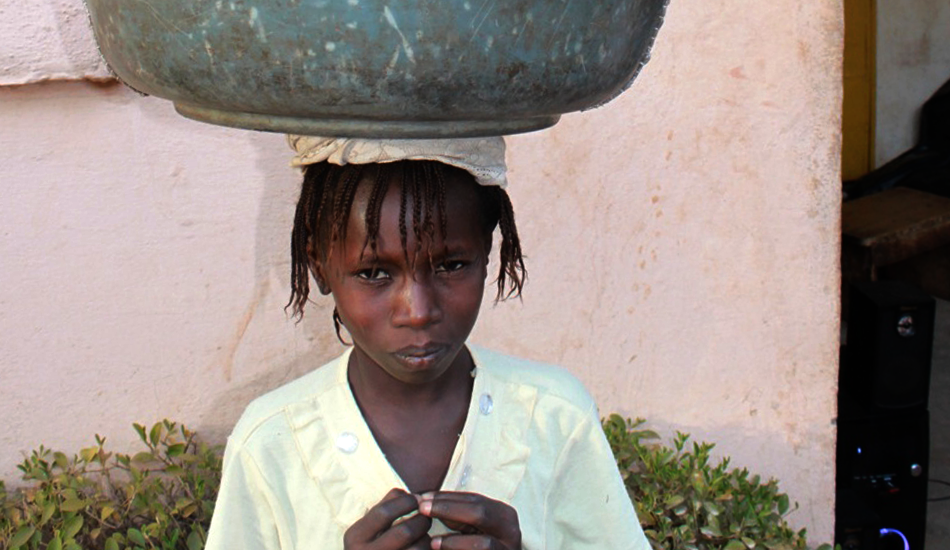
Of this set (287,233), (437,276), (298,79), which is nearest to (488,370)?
(437,276)

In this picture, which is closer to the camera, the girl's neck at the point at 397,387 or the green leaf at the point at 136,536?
the girl's neck at the point at 397,387

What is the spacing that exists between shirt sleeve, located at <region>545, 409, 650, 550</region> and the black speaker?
7.77 ft

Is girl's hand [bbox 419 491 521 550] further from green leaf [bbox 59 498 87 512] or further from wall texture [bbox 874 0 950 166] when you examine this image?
wall texture [bbox 874 0 950 166]

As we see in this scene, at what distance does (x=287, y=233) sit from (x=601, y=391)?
0.87m

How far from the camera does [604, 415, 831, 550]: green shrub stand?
8.78ft

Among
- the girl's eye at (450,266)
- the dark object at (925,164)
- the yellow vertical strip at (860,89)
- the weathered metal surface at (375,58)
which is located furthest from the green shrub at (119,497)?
the yellow vertical strip at (860,89)

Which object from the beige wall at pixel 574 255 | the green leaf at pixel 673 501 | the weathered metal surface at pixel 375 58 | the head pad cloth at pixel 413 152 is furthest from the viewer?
the green leaf at pixel 673 501

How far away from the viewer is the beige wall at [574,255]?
2525mm

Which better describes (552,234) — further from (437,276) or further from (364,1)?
(364,1)

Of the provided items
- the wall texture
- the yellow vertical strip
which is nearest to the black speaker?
the yellow vertical strip

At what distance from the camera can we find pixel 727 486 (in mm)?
2824

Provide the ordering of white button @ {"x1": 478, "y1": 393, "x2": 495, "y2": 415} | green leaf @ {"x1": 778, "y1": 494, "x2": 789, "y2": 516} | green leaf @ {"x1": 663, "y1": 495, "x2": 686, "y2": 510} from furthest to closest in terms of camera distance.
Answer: green leaf @ {"x1": 778, "y1": 494, "x2": 789, "y2": 516} → green leaf @ {"x1": 663, "y1": 495, "x2": 686, "y2": 510} → white button @ {"x1": 478, "y1": 393, "x2": 495, "y2": 415}

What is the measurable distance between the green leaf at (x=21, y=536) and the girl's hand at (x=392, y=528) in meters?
1.19

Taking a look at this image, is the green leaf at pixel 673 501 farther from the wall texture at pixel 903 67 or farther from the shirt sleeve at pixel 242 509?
the wall texture at pixel 903 67
